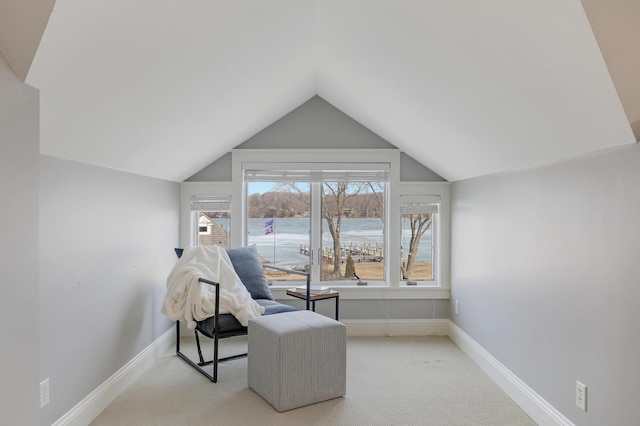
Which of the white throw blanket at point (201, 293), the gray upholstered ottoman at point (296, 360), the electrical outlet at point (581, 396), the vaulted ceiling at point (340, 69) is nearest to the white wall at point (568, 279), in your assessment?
the electrical outlet at point (581, 396)

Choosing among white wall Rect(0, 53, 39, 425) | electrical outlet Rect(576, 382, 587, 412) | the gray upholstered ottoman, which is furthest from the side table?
white wall Rect(0, 53, 39, 425)

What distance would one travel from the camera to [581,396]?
7.64 ft

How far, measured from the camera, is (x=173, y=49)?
7.24ft

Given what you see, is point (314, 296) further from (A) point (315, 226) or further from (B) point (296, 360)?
(B) point (296, 360)

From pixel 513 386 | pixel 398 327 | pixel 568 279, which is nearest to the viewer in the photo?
pixel 568 279

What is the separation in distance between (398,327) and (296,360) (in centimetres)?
205

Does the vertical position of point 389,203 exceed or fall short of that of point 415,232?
it exceeds it

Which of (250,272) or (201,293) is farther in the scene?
(250,272)

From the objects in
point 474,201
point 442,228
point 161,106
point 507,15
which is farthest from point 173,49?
point 442,228

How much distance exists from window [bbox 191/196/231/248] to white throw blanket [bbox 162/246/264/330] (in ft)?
3.39

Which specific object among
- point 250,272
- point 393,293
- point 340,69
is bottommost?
point 393,293

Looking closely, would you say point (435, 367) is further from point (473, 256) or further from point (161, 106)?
point (161, 106)

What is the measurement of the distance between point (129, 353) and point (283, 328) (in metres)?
1.26

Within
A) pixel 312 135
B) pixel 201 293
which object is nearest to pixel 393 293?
pixel 312 135
